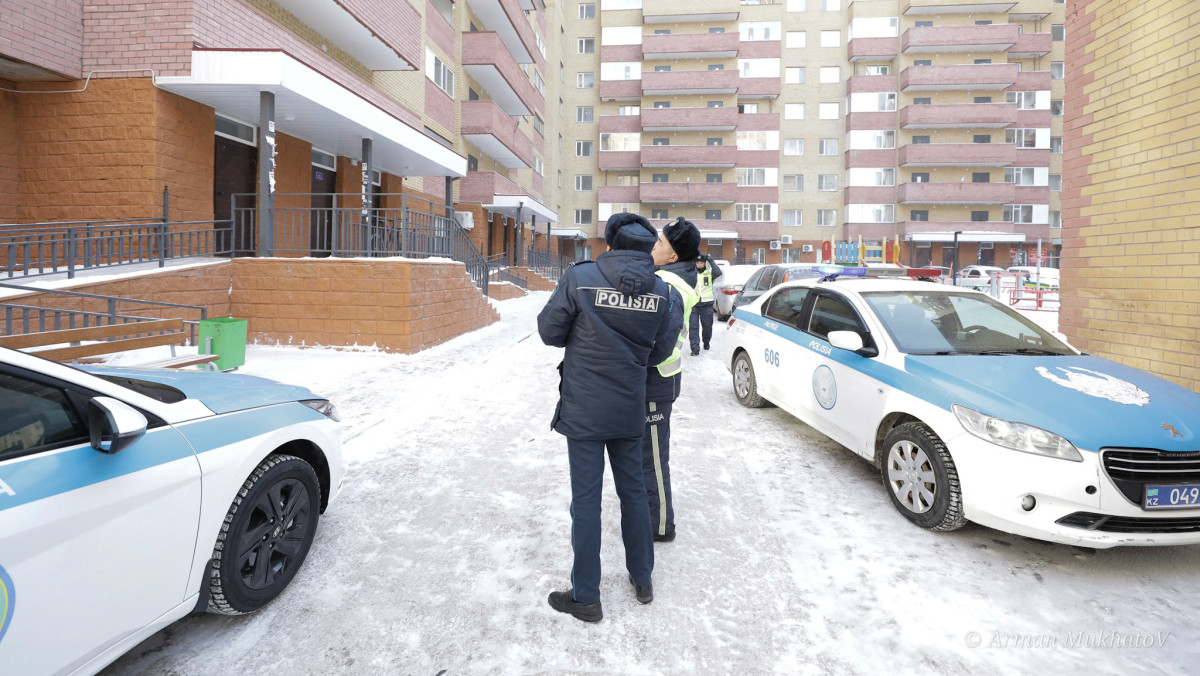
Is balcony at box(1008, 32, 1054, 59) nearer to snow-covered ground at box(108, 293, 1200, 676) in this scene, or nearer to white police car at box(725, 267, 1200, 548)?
white police car at box(725, 267, 1200, 548)

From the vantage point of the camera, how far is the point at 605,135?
153 ft

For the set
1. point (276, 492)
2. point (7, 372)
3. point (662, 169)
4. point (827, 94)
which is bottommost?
point (276, 492)

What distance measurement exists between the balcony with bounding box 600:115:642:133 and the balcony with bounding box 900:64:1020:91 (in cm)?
1935

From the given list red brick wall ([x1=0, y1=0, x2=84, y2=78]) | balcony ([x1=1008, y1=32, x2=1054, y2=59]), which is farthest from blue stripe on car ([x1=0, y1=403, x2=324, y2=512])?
balcony ([x1=1008, y1=32, x2=1054, y2=59])

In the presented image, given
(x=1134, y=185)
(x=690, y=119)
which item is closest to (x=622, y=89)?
(x=690, y=119)

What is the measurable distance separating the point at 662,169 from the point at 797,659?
4525 centimetres

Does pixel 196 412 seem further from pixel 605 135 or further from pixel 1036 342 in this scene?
pixel 605 135

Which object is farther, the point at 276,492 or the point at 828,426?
the point at 828,426

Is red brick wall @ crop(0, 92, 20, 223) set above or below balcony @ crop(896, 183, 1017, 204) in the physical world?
below

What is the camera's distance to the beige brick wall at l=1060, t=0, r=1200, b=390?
5812 mm

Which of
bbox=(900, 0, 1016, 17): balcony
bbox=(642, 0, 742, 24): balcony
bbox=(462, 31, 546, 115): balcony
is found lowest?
bbox=(462, 31, 546, 115): balcony

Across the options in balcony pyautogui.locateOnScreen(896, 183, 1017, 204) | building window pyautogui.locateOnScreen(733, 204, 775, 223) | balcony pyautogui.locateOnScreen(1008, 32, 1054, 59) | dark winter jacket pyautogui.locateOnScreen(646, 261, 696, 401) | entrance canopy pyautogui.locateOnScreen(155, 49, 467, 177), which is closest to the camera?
dark winter jacket pyautogui.locateOnScreen(646, 261, 696, 401)

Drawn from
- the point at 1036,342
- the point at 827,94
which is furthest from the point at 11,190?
the point at 827,94

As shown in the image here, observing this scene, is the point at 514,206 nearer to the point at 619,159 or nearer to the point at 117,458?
the point at 619,159
